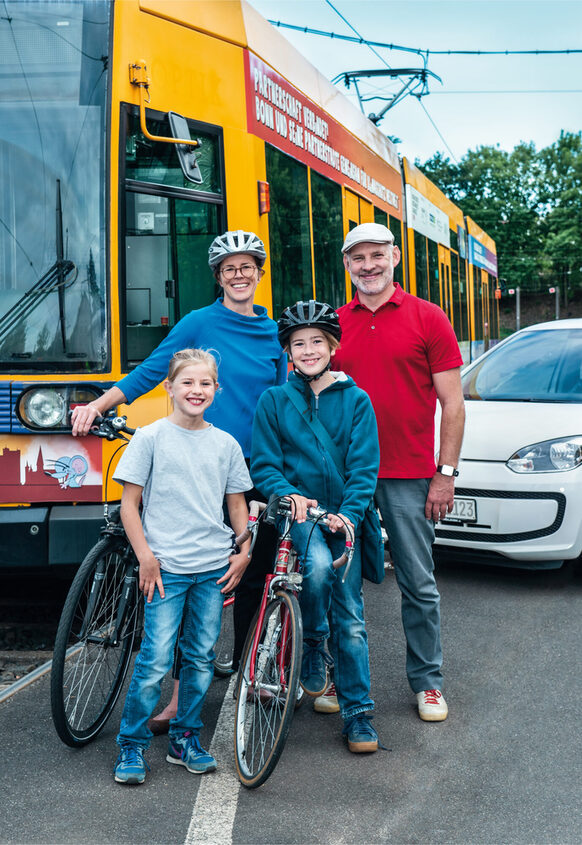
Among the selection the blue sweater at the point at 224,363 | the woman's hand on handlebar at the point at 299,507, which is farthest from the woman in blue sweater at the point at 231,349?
the woman's hand on handlebar at the point at 299,507

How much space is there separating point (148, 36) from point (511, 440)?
125 inches

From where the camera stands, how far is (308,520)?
11.6ft

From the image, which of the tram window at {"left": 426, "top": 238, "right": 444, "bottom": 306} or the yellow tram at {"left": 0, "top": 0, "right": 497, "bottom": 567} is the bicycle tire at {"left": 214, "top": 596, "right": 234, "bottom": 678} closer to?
the yellow tram at {"left": 0, "top": 0, "right": 497, "bottom": 567}

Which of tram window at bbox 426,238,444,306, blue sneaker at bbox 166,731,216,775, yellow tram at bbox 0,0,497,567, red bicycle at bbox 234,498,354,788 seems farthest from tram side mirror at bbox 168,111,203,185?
tram window at bbox 426,238,444,306

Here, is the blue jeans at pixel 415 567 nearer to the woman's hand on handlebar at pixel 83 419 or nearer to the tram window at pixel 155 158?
the woman's hand on handlebar at pixel 83 419

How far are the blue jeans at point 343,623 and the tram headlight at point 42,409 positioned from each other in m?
1.68

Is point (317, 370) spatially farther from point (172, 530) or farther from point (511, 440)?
point (511, 440)

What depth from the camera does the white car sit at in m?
5.85

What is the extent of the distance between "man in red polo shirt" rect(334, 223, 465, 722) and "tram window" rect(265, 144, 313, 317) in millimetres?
2146

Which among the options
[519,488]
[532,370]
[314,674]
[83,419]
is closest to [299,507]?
[83,419]

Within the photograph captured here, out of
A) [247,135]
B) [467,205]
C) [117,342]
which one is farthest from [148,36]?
[467,205]

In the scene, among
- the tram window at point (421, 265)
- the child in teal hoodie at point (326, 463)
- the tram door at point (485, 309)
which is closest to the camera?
the child in teal hoodie at point (326, 463)

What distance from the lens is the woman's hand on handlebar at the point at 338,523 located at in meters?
3.43

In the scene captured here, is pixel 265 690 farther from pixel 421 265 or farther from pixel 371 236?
pixel 421 265
